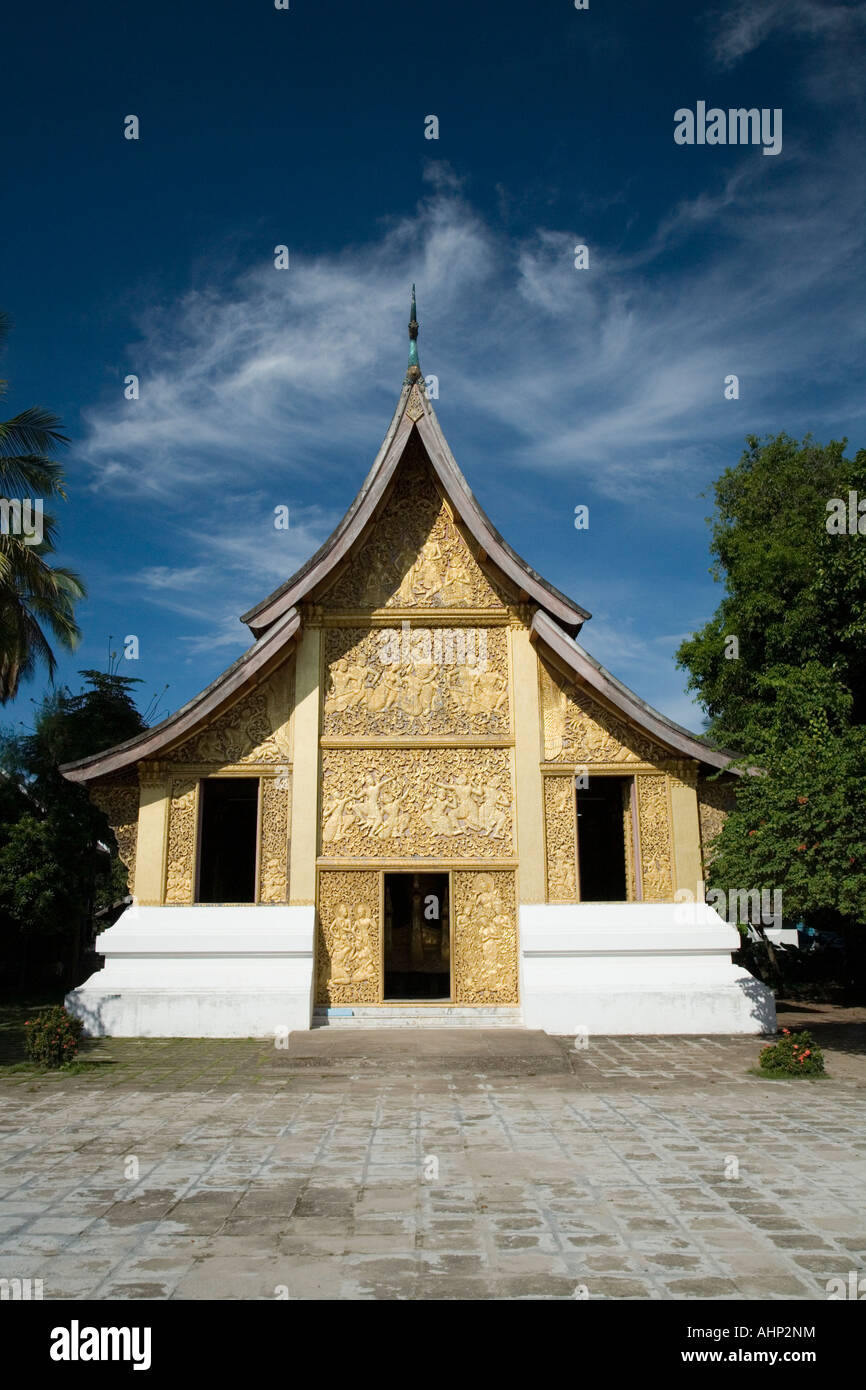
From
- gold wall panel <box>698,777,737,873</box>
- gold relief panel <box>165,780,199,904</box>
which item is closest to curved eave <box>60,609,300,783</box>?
gold relief panel <box>165,780,199,904</box>

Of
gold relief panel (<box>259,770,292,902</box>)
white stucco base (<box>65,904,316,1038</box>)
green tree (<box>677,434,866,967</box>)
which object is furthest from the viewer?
gold relief panel (<box>259,770,292,902</box>)

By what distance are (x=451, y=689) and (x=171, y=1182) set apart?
756 cm

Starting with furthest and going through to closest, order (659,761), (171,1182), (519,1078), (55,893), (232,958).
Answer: (55,893)
(659,761)
(232,958)
(519,1078)
(171,1182)

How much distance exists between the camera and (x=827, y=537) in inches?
517

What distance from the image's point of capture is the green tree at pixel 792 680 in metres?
8.94

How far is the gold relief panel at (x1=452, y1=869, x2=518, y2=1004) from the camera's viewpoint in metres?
11.2

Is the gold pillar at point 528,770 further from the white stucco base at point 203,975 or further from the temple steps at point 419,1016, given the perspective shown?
the white stucco base at point 203,975

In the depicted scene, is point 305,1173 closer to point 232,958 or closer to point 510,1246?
point 510,1246

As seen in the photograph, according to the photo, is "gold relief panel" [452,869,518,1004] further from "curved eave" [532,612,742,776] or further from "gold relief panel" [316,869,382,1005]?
"curved eave" [532,612,742,776]

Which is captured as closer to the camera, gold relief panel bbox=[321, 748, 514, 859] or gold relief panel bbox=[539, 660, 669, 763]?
gold relief panel bbox=[321, 748, 514, 859]

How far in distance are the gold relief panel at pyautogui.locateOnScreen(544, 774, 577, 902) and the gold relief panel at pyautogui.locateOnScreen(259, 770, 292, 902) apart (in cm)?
333

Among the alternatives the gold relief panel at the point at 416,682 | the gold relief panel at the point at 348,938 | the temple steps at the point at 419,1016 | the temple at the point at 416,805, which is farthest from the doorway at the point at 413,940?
the gold relief panel at the point at 416,682
